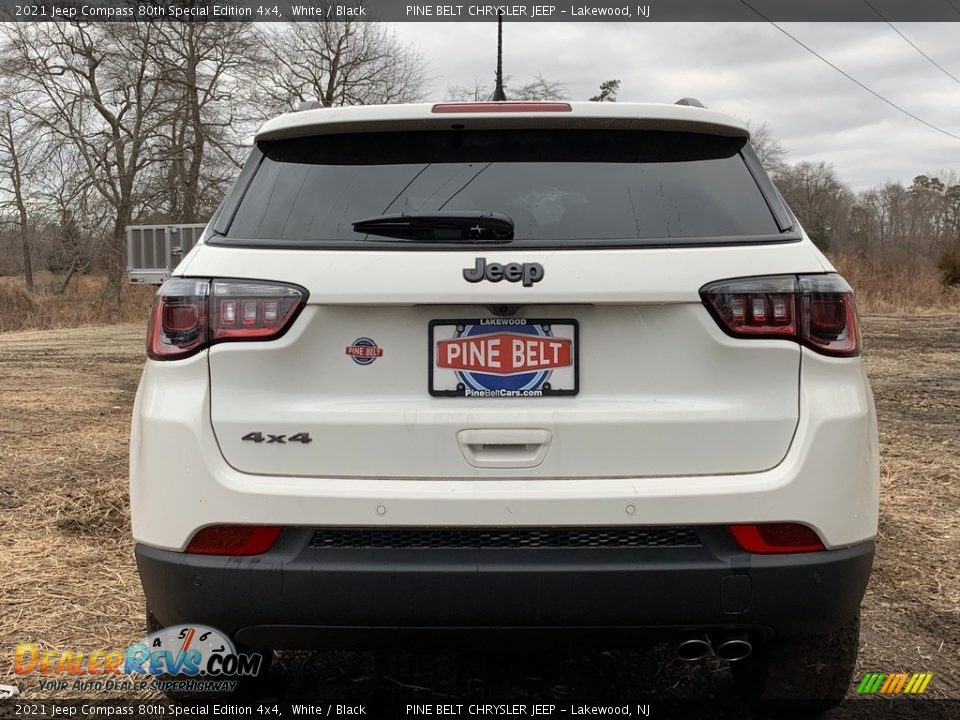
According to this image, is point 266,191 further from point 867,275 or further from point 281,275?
point 867,275

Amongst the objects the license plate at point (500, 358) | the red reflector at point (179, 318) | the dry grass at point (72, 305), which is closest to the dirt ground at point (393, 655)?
the license plate at point (500, 358)

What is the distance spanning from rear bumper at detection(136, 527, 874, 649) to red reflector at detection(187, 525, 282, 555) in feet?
0.07

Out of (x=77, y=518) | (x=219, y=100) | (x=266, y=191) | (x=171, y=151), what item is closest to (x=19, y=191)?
(x=171, y=151)

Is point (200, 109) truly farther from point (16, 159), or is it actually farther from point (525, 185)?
point (525, 185)

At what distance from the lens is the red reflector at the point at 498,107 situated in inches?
87.7

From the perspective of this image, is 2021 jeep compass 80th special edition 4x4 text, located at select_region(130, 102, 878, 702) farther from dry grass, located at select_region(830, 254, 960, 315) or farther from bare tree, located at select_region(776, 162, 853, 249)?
bare tree, located at select_region(776, 162, 853, 249)

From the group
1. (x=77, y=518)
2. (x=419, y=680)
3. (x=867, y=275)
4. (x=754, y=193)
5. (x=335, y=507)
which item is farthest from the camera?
(x=867, y=275)

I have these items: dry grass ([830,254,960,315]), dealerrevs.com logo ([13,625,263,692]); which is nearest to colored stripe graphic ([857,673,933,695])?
dealerrevs.com logo ([13,625,263,692])

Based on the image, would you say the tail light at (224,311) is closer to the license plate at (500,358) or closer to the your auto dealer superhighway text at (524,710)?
the license plate at (500,358)

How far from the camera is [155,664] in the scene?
2334 millimetres

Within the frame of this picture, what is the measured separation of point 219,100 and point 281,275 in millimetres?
30747

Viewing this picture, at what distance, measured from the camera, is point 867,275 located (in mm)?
28375

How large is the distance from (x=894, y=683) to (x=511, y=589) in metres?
1.69

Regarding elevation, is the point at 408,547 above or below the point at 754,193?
below
